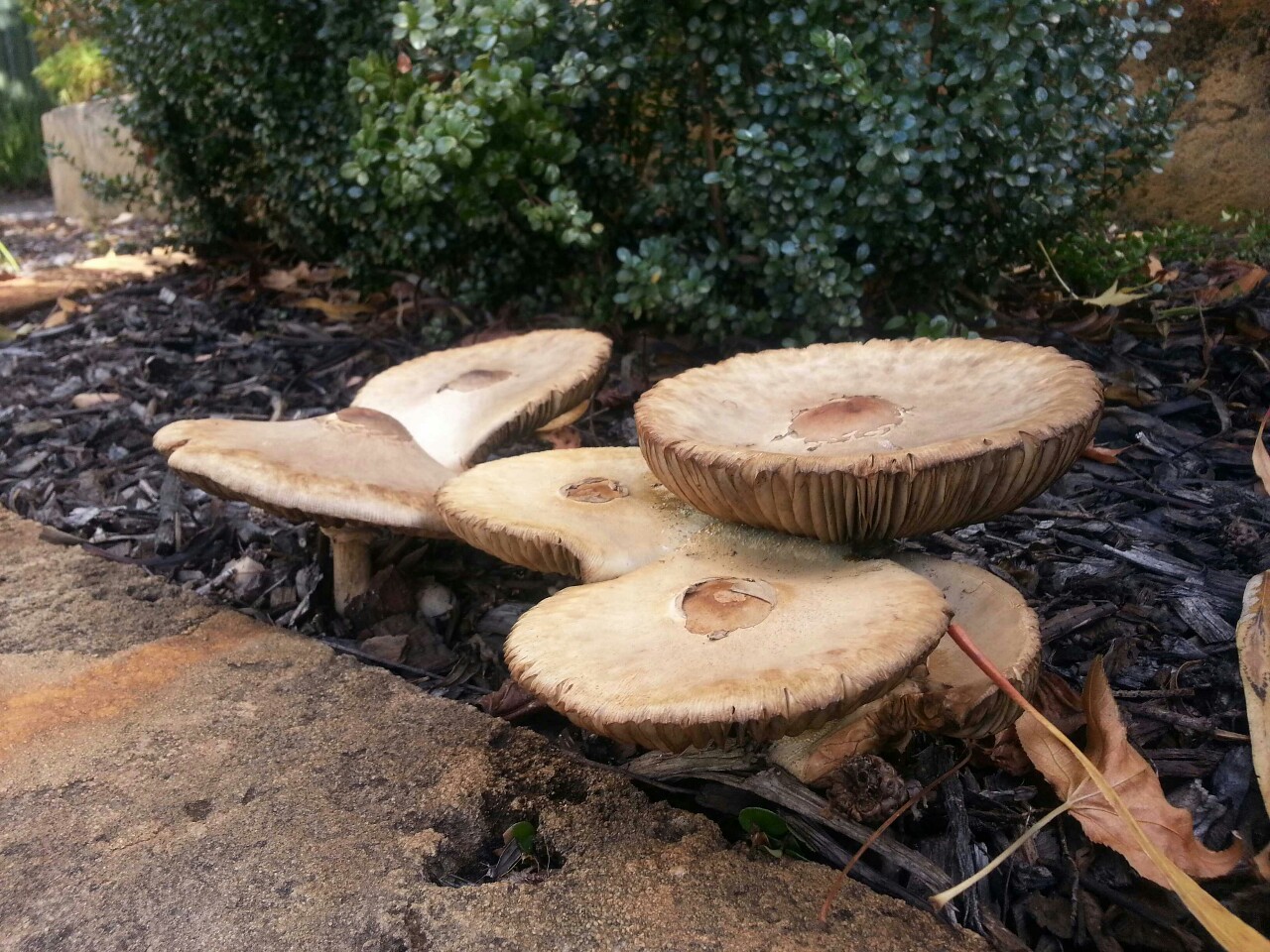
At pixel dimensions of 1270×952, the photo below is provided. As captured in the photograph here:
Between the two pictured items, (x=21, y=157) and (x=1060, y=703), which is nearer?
(x=1060, y=703)

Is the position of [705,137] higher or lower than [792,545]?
higher

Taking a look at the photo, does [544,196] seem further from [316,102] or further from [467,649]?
[467,649]

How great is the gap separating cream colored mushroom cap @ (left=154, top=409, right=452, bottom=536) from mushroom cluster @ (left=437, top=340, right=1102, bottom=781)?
6.0 inches

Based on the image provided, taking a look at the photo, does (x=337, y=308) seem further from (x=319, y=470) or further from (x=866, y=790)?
(x=866, y=790)

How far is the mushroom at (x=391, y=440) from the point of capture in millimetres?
2398

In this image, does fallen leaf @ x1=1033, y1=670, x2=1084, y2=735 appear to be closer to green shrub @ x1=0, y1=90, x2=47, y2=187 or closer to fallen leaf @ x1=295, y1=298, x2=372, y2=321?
fallen leaf @ x1=295, y1=298, x2=372, y2=321

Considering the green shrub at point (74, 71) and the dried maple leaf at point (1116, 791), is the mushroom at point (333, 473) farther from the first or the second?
the green shrub at point (74, 71)

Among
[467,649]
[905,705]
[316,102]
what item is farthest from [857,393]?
[316,102]

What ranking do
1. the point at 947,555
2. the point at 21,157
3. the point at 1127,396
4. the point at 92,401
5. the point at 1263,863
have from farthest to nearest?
the point at 21,157 → the point at 92,401 → the point at 1127,396 → the point at 947,555 → the point at 1263,863

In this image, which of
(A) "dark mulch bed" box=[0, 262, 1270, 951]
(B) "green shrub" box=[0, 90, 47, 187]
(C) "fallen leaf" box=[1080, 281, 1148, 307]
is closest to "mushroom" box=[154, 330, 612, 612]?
(A) "dark mulch bed" box=[0, 262, 1270, 951]

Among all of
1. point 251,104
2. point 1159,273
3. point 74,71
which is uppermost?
point 74,71

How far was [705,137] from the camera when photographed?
12.0 feet

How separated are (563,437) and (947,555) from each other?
1.40m

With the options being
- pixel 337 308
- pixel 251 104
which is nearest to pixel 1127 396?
pixel 337 308
